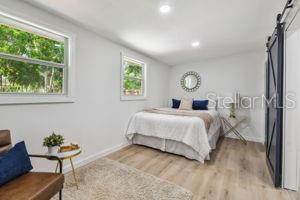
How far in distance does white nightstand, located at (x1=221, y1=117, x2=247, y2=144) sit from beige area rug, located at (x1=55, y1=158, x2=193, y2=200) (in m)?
3.20

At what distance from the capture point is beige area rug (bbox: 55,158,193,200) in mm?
1896

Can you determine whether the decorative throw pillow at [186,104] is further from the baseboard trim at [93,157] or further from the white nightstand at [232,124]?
the baseboard trim at [93,157]

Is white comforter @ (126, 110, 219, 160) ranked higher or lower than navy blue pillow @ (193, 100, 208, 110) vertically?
lower

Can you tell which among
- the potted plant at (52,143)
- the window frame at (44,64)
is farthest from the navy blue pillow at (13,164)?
the window frame at (44,64)

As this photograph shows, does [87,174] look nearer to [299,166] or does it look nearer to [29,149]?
[29,149]

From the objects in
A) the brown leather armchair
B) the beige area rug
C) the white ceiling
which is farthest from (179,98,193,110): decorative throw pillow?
the brown leather armchair

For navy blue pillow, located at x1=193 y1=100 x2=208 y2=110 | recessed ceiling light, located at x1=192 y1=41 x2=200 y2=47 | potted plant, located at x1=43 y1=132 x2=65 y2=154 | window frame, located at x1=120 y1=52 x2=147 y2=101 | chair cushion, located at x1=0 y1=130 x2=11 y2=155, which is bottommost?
potted plant, located at x1=43 y1=132 x2=65 y2=154

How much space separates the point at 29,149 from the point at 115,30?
2.17m

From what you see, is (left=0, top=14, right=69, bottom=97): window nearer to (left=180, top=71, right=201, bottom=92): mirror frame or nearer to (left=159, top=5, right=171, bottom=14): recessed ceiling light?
(left=159, top=5, right=171, bottom=14): recessed ceiling light

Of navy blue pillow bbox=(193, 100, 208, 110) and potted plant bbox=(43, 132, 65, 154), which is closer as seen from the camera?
potted plant bbox=(43, 132, 65, 154)

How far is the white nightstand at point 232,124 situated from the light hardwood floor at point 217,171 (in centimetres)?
82

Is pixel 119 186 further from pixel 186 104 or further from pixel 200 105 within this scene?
pixel 200 105

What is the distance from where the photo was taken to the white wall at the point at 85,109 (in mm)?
1958

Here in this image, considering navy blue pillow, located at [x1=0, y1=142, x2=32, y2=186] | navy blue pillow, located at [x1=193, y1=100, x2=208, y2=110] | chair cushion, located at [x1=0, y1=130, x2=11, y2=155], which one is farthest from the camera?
navy blue pillow, located at [x1=193, y1=100, x2=208, y2=110]
